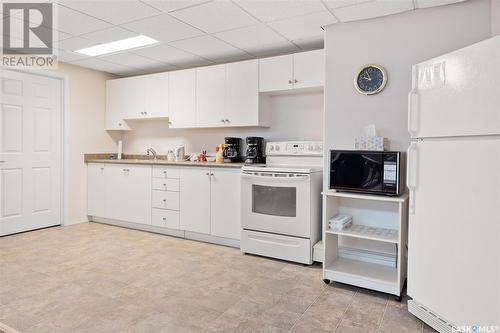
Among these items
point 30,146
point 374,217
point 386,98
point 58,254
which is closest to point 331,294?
point 374,217

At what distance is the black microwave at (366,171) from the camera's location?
245 cm

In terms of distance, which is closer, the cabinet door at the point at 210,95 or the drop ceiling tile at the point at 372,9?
the drop ceiling tile at the point at 372,9

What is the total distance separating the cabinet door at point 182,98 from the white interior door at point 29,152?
158 centimetres

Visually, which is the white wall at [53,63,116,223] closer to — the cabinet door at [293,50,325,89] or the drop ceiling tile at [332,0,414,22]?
the cabinet door at [293,50,325,89]

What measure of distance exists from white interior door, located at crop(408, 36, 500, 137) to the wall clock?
2.11 ft

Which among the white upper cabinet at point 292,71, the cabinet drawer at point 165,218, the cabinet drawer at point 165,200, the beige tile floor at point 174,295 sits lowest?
the beige tile floor at point 174,295

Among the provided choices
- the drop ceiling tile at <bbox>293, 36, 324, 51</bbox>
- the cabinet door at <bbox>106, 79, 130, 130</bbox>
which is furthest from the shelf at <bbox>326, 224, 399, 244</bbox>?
the cabinet door at <bbox>106, 79, 130, 130</bbox>

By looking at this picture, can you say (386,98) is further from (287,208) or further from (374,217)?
(287,208)

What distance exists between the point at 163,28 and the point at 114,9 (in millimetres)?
515

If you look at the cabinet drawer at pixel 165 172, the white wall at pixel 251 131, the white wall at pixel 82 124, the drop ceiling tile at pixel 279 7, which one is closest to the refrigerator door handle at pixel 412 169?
the drop ceiling tile at pixel 279 7

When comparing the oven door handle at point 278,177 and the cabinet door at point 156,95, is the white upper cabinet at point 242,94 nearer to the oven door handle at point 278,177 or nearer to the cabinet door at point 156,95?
the oven door handle at point 278,177

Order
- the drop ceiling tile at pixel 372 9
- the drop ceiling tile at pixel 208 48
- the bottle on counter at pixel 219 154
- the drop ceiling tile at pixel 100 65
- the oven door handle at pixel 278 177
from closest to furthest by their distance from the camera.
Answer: the drop ceiling tile at pixel 372 9, the oven door handle at pixel 278 177, the drop ceiling tile at pixel 208 48, the bottle on counter at pixel 219 154, the drop ceiling tile at pixel 100 65

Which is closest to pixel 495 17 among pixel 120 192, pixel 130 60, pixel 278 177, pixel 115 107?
pixel 278 177

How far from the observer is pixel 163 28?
10.4 ft
